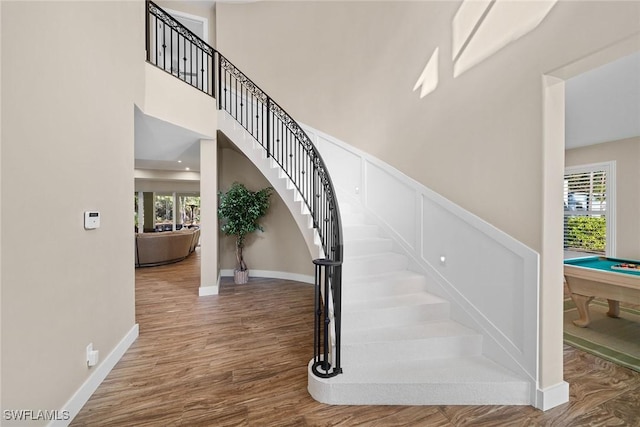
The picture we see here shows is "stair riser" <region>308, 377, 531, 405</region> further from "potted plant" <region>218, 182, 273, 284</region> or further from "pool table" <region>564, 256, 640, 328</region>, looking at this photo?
"potted plant" <region>218, 182, 273, 284</region>

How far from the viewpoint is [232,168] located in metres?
5.82

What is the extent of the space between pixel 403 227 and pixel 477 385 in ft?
5.87

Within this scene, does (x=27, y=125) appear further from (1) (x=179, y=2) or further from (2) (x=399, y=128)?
(1) (x=179, y=2)

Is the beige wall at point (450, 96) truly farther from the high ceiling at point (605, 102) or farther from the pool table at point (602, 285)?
the pool table at point (602, 285)

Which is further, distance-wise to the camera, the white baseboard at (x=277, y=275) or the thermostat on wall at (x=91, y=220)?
the white baseboard at (x=277, y=275)

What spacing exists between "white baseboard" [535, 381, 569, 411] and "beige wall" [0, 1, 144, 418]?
3230 millimetres

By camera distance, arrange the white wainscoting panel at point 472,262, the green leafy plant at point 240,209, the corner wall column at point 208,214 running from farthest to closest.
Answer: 1. the green leafy plant at point 240,209
2. the corner wall column at point 208,214
3. the white wainscoting panel at point 472,262

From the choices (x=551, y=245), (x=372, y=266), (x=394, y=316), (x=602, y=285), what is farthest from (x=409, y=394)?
(x=602, y=285)

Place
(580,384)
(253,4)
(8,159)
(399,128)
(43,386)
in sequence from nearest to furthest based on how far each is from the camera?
(8,159)
(43,386)
(580,384)
(399,128)
(253,4)

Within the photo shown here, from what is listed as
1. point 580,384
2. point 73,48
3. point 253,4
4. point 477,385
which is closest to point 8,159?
point 73,48

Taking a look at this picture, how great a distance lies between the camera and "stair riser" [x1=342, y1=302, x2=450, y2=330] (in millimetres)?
2424

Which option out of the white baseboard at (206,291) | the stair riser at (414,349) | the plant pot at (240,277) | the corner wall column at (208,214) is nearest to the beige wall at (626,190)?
the stair riser at (414,349)

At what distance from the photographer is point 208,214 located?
4.44 meters

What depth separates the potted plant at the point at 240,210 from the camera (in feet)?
16.8
